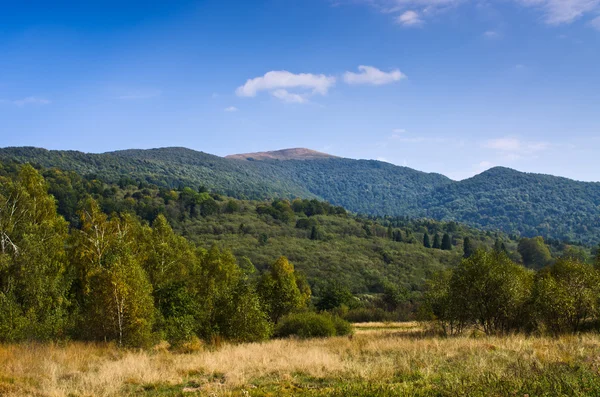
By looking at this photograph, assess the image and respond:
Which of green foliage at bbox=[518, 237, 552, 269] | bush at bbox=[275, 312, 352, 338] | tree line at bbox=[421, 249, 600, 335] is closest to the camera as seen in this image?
tree line at bbox=[421, 249, 600, 335]

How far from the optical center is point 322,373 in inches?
496

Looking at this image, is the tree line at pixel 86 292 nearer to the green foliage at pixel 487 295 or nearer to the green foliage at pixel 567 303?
the green foliage at pixel 487 295

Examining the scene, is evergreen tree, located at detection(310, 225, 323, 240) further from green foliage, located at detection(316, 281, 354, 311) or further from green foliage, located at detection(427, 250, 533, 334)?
green foliage, located at detection(427, 250, 533, 334)

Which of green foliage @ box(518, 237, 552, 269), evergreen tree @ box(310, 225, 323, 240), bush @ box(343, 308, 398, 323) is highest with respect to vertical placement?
evergreen tree @ box(310, 225, 323, 240)

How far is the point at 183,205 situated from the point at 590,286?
17436 centimetres

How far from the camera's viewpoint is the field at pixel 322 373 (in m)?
9.10

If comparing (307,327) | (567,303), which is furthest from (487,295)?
(307,327)

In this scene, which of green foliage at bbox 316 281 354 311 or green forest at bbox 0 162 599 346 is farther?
green foliage at bbox 316 281 354 311

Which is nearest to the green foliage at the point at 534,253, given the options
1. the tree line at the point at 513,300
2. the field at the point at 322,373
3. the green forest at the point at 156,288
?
the green forest at the point at 156,288

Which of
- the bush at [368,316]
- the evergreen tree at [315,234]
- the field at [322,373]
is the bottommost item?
the bush at [368,316]

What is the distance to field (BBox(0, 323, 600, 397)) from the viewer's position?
358 inches

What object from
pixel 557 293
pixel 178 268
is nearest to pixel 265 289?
pixel 178 268

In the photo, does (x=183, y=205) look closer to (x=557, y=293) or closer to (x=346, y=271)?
(x=346, y=271)

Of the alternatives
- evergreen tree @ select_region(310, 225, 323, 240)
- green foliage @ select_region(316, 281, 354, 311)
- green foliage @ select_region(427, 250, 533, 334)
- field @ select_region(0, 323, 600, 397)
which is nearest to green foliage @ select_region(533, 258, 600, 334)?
green foliage @ select_region(427, 250, 533, 334)
